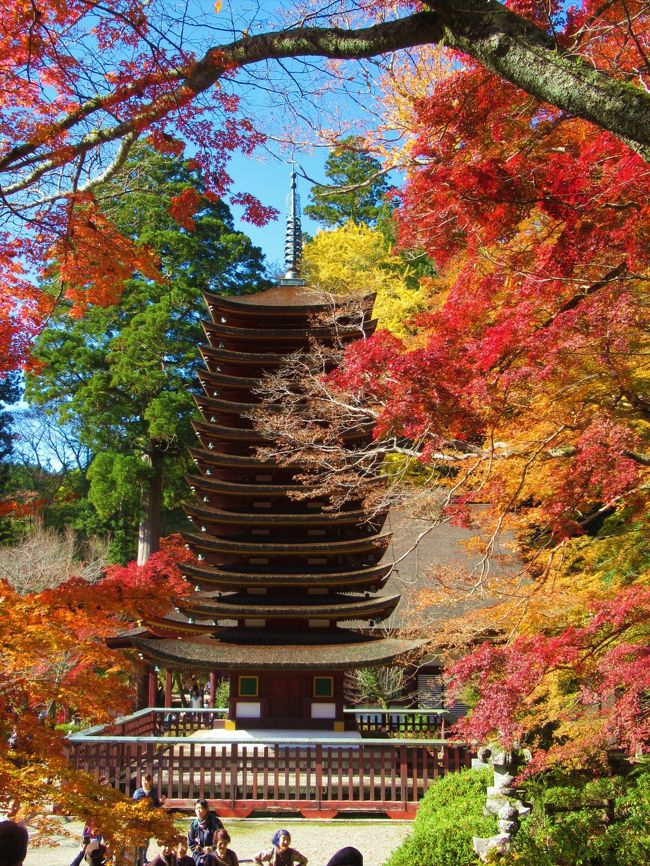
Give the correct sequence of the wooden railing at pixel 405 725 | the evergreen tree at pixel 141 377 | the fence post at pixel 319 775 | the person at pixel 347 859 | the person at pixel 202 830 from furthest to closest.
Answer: the evergreen tree at pixel 141 377 → the wooden railing at pixel 405 725 → the fence post at pixel 319 775 → the person at pixel 202 830 → the person at pixel 347 859

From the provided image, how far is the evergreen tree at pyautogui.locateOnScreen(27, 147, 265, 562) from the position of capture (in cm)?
2300

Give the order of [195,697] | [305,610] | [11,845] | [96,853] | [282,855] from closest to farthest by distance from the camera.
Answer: [11,845] < [96,853] < [282,855] < [305,610] < [195,697]

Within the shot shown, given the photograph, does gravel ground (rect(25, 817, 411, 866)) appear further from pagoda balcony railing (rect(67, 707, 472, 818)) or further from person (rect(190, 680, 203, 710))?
person (rect(190, 680, 203, 710))

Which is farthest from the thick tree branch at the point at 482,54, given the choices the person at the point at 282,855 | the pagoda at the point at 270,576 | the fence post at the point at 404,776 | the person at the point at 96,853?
the fence post at the point at 404,776

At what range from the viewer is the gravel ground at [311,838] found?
9195 millimetres

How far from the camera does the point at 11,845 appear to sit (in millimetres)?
2498

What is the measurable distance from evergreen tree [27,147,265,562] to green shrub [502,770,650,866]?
55.3 feet

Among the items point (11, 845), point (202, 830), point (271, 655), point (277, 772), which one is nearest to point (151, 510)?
point (271, 655)

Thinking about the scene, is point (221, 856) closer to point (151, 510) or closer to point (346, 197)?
point (151, 510)

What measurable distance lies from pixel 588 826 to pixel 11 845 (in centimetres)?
659

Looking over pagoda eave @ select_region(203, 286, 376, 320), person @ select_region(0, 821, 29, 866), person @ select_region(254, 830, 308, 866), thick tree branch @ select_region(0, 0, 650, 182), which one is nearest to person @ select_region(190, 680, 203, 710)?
pagoda eave @ select_region(203, 286, 376, 320)

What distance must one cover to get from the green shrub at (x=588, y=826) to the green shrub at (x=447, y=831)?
49cm

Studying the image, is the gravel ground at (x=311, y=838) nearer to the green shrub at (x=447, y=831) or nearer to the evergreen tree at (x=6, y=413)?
the green shrub at (x=447, y=831)

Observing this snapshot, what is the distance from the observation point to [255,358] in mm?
15617
